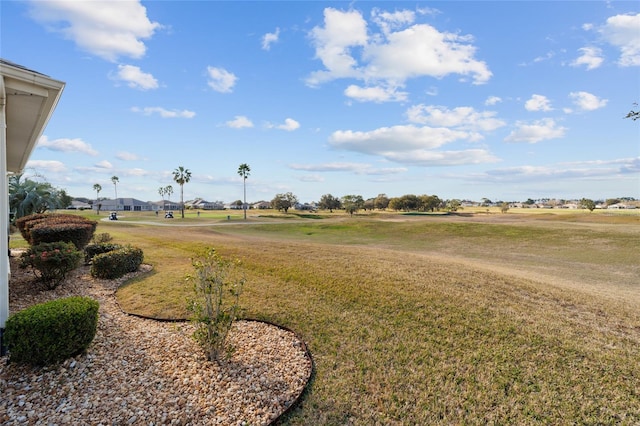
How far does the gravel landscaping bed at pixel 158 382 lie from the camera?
3842mm

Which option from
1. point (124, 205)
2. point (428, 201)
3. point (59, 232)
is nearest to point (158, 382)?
point (59, 232)

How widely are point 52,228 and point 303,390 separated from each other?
9921 mm

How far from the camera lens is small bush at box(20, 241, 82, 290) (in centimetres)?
769

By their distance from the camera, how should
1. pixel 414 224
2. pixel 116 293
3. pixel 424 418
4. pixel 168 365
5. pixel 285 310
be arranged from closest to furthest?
pixel 424 418, pixel 168 365, pixel 285 310, pixel 116 293, pixel 414 224

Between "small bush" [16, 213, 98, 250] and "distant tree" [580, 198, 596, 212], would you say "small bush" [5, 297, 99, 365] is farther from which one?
"distant tree" [580, 198, 596, 212]

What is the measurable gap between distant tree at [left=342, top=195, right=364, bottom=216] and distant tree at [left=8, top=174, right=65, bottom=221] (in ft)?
210

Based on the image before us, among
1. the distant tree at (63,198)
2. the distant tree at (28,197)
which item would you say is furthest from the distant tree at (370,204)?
the distant tree at (28,197)

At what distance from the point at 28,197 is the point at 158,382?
18.1m

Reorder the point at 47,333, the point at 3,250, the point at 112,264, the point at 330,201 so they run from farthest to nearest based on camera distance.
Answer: the point at 330,201 → the point at 112,264 → the point at 3,250 → the point at 47,333

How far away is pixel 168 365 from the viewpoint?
490 centimetres

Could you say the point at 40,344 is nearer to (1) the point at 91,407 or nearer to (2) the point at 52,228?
(1) the point at 91,407

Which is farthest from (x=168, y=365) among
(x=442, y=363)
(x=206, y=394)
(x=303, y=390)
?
(x=442, y=363)

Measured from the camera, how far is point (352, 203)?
79500 millimetres

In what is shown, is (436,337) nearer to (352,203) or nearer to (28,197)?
(28,197)
